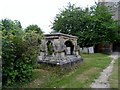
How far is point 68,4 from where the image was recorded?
32.4m

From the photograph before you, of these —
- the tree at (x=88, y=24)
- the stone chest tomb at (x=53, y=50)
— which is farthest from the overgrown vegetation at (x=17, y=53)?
the tree at (x=88, y=24)

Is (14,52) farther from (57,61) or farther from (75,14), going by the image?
(75,14)

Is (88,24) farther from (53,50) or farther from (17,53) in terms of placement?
(17,53)

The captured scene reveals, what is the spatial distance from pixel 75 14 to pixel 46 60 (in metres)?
18.6

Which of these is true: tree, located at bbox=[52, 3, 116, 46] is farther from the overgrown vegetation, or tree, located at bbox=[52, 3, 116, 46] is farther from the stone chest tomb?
the overgrown vegetation

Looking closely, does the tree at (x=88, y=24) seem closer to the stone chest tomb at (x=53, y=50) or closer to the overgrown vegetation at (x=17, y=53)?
the stone chest tomb at (x=53, y=50)

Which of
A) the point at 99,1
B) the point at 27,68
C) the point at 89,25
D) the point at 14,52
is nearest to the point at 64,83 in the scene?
the point at 27,68

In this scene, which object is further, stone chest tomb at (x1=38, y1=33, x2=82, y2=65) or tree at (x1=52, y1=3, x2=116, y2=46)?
tree at (x1=52, y1=3, x2=116, y2=46)

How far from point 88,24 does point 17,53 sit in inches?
845

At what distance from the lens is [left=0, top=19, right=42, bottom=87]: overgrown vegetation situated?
8.16m

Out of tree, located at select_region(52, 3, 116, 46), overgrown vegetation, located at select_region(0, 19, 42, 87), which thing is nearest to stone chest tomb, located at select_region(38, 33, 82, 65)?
overgrown vegetation, located at select_region(0, 19, 42, 87)

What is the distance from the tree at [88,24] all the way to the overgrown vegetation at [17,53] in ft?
64.9

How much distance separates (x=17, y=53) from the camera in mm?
8828

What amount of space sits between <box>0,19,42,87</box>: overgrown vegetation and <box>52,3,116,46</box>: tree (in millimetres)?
19771
